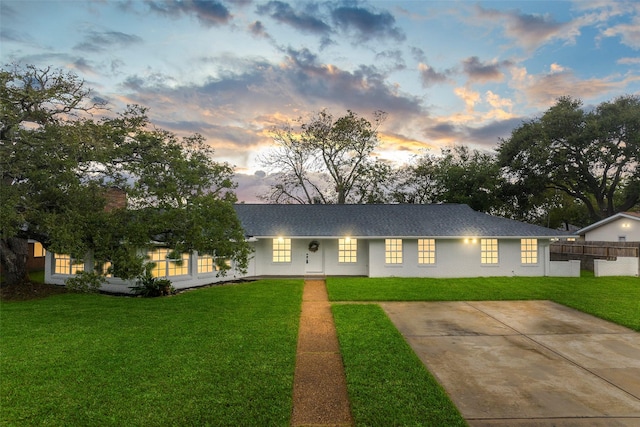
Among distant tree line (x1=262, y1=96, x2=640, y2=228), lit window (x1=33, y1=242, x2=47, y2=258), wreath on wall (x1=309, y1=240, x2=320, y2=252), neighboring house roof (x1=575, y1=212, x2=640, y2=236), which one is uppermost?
distant tree line (x1=262, y1=96, x2=640, y2=228)

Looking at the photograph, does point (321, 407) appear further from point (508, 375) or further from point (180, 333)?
point (180, 333)

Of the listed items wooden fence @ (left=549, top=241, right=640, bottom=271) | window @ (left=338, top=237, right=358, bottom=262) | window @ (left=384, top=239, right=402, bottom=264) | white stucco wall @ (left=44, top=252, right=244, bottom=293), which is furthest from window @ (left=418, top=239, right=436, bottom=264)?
wooden fence @ (left=549, top=241, right=640, bottom=271)

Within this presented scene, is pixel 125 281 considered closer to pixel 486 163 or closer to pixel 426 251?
pixel 426 251

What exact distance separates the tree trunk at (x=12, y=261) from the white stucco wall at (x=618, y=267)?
2790 cm

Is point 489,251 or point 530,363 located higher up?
point 489,251

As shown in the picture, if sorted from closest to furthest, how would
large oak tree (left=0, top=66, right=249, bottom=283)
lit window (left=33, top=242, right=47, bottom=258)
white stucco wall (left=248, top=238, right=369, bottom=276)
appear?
large oak tree (left=0, top=66, right=249, bottom=283) → white stucco wall (left=248, top=238, right=369, bottom=276) → lit window (left=33, top=242, right=47, bottom=258)

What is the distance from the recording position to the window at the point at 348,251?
64.3 feet

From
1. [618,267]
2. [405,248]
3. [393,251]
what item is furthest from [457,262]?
[618,267]

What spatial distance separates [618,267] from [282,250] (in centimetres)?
1859

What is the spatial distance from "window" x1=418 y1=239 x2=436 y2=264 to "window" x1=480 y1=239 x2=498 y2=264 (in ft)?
8.55

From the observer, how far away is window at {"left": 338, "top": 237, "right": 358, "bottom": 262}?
1961cm

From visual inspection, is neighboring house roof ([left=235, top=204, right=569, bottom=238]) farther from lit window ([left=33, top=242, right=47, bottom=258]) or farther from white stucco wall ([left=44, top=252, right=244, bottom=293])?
lit window ([left=33, top=242, right=47, bottom=258])

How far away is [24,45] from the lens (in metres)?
11.7

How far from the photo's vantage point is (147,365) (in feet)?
20.6
